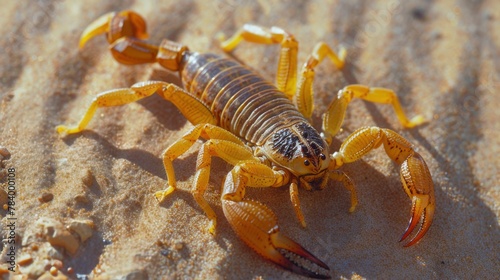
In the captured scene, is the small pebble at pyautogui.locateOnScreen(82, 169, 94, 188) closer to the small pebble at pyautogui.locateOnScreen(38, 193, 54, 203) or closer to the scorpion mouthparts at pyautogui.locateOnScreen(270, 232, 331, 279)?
the small pebble at pyautogui.locateOnScreen(38, 193, 54, 203)

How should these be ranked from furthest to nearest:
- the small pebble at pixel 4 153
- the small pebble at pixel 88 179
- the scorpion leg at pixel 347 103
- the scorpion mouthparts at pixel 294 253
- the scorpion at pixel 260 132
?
1. the scorpion leg at pixel 347 103
2. the small pebble at pixel 4 153
3. the small pebble at pixel 88 179
4. the scorpion at pixel 260 132
5. the scorpion mouthparts at pixel 294 253

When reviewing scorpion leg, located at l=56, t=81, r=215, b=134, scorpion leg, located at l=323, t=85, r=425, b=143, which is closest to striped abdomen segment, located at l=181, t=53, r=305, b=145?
scorpion leg, located at l=56, t=81, r=215, b=134

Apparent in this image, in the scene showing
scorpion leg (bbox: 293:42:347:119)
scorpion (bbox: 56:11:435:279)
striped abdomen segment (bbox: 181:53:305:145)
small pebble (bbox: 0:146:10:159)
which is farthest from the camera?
scorpion leg (bbox: 293:42:347:119)

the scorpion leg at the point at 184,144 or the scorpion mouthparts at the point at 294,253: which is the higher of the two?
the scorpion leg at the point at 184,144

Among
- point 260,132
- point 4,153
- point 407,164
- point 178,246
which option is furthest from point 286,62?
point 4,153

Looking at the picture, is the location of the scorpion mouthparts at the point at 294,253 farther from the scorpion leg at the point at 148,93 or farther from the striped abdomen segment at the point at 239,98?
the scorpion leg at the point at 148,93

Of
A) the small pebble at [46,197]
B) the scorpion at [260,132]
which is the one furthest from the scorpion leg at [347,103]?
the small pebble at [46,197]

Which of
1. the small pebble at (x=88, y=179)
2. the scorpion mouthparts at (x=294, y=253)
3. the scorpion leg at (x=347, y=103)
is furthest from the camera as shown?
the scorpion leg at (x=347, y=103)

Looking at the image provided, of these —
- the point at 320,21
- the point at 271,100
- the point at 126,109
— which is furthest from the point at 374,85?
the point at 126,109

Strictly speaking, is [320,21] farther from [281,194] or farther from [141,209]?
[141,209]
